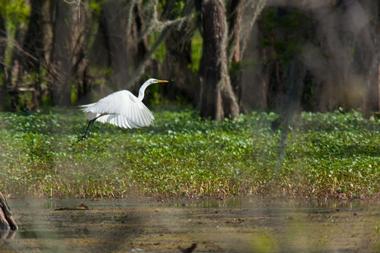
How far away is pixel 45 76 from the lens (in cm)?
3912

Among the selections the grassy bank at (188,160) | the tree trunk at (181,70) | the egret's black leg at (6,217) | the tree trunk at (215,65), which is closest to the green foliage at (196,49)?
the tree trunk at (181,70)

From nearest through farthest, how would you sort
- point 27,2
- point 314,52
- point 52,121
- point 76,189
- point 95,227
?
point 95,227, point 76,189, point 52,121, point 314,52, point 27,2

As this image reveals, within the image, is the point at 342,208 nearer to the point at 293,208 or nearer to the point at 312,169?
the point at 293,208

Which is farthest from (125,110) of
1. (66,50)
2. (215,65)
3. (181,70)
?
(181,70)

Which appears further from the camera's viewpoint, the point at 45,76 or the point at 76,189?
the point at 45,76

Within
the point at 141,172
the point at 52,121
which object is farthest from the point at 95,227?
the point at 52,121

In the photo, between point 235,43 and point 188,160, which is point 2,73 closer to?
point 235,43

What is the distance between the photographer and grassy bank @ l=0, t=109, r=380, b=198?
1694cm

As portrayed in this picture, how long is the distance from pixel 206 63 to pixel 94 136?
6.66m

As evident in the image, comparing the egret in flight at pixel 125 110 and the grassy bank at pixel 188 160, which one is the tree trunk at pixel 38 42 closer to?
the grassy bank at pixel 188 160

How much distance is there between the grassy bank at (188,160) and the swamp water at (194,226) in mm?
708

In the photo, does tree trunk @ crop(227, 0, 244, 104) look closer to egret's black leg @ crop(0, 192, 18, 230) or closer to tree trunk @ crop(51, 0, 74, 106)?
tree trunk @ crop(51, 0, 74, 106)

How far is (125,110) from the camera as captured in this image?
18969mm

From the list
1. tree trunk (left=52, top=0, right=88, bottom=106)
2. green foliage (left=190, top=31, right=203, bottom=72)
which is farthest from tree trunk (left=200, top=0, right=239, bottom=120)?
green foliage (left=190, top=31, right=203, bottom=72)
